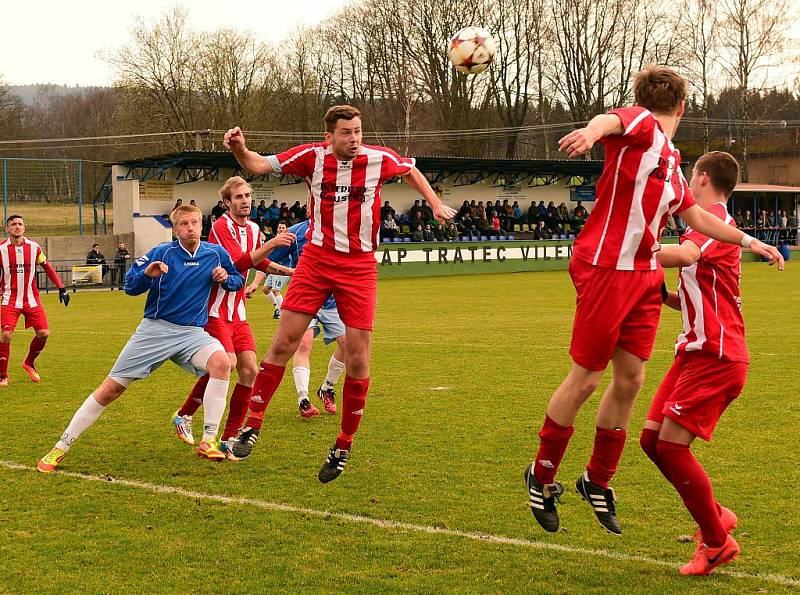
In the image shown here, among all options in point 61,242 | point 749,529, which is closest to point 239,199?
point 749,529

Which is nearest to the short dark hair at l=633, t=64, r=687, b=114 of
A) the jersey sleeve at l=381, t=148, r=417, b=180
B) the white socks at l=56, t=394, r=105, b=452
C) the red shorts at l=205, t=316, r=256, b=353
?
the jersey sleeve at l=381, t=148, r=417, b=180

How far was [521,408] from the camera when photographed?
31.6ft

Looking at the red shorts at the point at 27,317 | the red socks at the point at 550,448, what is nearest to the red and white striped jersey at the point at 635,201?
the red socks at the point at 550,448

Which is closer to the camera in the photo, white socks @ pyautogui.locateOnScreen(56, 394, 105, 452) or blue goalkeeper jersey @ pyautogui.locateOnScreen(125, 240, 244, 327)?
white socks @ pyautogui.locateOnScreen(56, 394, 105, 452)

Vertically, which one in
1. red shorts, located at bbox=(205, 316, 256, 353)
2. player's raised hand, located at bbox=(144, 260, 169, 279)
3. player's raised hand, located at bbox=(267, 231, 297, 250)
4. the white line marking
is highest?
player's raised hand, located at bbox=(267, 231, 297, 250)

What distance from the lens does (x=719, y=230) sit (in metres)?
4.71

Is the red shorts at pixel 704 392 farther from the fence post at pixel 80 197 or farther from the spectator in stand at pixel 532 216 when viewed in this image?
the spectator in stand at pixel 532 216

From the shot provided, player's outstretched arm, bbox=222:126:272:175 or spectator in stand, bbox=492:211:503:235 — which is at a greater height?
player's outstretched arm, bbox=222:126:272:175

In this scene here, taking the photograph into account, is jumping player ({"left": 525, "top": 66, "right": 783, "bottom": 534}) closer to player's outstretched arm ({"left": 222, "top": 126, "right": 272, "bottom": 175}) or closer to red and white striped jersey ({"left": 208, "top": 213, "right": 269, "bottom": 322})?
player's outstretched arm ({"left": 222, "top": 126, "right": 272, "bottom": 175})

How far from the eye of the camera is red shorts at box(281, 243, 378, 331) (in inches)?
257

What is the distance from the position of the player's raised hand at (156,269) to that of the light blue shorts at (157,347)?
455mm

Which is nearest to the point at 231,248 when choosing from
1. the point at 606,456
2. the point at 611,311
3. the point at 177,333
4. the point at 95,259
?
the point at 177,333

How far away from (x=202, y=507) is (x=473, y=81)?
52.8m

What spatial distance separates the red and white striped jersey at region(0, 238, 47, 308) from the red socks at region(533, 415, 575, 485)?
30.9ft
